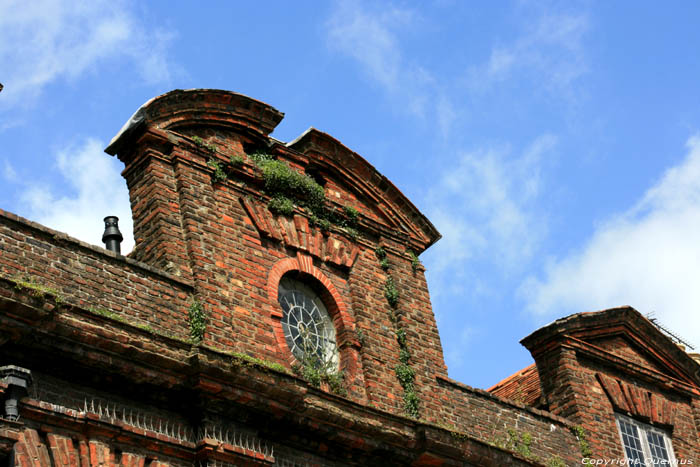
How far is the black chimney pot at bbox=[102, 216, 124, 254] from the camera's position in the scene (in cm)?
1350

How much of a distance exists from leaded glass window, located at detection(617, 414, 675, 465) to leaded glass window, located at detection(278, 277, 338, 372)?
5893mm

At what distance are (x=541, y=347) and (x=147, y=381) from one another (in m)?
8.80

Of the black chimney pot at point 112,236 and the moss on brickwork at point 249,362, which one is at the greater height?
the black chimney pot at point 112,236

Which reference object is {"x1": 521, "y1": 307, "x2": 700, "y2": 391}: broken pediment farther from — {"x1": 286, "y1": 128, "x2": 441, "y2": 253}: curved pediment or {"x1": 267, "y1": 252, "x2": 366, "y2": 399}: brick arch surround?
{"x1": 267, "y1": 252, "x2": 366, "y2": 399}: brick arch surround

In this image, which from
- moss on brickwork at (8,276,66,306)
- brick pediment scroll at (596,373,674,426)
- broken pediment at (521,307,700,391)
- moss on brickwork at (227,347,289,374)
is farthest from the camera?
broken pediment at (521,307,700,391)

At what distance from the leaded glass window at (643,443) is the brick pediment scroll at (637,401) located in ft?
0.52

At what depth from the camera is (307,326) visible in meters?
13.9

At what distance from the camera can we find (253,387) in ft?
37.8

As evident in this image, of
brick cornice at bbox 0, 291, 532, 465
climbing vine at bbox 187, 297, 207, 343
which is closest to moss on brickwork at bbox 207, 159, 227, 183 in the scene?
climbing vine at bbox 187, 297, 207, 343

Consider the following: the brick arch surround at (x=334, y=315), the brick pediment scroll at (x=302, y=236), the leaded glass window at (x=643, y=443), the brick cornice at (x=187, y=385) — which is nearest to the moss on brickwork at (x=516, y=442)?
the brick cornice at (x=187, y=385)

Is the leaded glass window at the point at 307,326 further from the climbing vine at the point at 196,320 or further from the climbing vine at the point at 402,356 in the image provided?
the climbing vine at the point at 196,320

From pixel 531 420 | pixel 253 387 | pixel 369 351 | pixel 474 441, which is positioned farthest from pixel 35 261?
pixel 531 420

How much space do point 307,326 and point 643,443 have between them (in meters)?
6.88

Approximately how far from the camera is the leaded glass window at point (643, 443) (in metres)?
17.1
